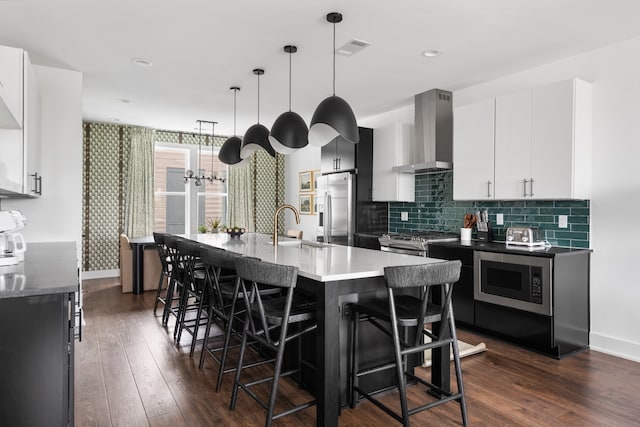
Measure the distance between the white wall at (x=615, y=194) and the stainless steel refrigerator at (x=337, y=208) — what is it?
2880mm

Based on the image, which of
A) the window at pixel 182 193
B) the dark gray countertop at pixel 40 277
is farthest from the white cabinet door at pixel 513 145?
the window at pixel 182 193

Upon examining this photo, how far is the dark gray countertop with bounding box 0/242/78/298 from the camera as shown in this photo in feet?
5.44

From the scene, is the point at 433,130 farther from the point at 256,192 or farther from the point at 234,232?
the point at 256,192

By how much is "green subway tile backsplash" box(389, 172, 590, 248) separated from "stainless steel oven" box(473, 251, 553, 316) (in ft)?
2.11

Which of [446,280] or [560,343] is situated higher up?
[446,280]

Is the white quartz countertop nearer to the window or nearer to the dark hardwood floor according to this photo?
the dark hardwood floor

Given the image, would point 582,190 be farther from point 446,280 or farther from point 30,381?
point 30,381

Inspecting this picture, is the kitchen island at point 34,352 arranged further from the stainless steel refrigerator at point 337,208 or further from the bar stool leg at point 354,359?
the stainless steel refrigerator at point 337,208

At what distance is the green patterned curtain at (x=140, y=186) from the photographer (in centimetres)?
708

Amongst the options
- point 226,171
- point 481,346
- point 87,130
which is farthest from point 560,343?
point 87,130

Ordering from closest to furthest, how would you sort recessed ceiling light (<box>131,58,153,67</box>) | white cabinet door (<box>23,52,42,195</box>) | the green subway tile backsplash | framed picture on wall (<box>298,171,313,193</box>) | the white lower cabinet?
white cabinet door (<box>23,52,42,195</box>) → the white lower cabinet → the green subway tile backsplash → recessed ceiling light (<box>131,58,153,67</box>) → framed picture on wall (<box>298,171,313,193</box>)

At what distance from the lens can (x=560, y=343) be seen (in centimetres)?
337

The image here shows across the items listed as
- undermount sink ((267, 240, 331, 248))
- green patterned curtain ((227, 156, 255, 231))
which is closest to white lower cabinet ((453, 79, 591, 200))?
undermount sink ((267, 240, 331, 248))

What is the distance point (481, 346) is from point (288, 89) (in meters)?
3.43
